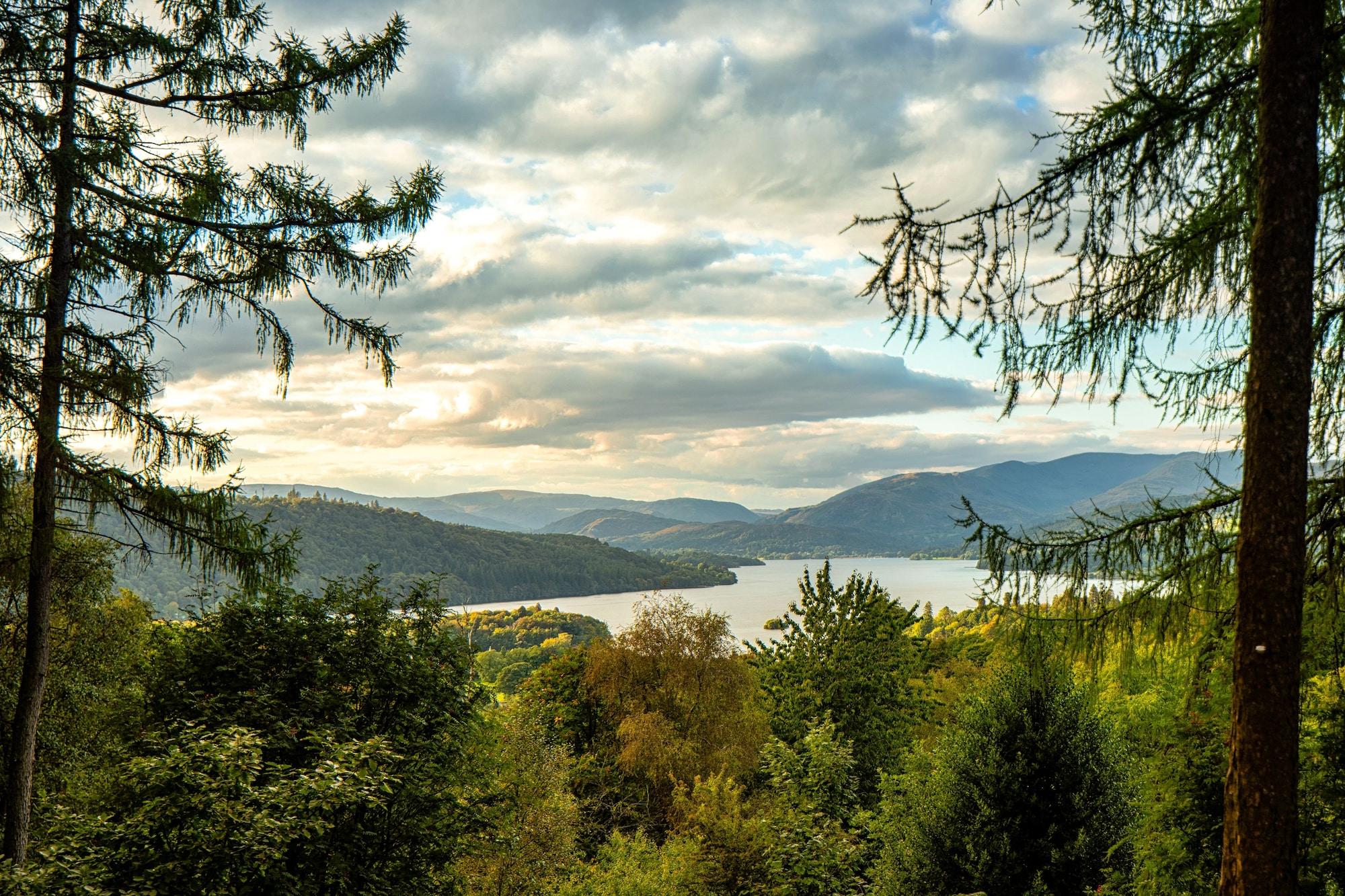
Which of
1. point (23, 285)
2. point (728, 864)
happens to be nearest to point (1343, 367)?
point (23, 285)

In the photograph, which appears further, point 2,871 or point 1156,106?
point 2,871

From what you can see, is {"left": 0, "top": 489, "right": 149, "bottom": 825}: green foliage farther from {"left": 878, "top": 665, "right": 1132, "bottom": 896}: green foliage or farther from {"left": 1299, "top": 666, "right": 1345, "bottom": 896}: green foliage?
{"left": 1299, "top": 666, "right": 1345, "bottom": 896}: green foliage

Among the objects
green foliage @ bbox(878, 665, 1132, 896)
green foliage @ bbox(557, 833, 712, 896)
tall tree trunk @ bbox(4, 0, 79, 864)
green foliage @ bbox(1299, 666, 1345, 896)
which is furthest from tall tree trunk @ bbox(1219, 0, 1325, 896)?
green foliage @ bbox(557, 833, 712, 896)

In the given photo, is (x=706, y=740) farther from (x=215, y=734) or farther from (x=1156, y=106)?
(x=1156, y=106)

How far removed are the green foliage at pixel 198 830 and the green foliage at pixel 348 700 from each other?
4.83ft

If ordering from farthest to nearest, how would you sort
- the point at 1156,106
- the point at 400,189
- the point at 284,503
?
1. the point at 284,503
2. the point at 400,189
3. the point at 1156,106

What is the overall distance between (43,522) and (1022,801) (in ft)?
35.1

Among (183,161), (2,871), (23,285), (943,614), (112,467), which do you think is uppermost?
(183,161)

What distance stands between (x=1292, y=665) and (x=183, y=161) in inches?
347

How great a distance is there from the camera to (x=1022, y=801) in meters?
9.88

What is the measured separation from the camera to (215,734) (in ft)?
22.3

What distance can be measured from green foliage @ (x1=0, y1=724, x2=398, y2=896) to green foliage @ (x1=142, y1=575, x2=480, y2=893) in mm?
1471

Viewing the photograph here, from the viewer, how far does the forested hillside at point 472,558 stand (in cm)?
14000

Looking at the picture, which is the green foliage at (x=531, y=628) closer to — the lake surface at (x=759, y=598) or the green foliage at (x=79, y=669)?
the lake surface at (x=759, y=598)
